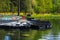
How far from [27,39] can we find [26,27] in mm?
7458

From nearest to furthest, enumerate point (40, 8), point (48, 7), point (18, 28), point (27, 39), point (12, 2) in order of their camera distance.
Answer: point (27, 39) < point (18, 28) < point (12, 2) < point (40, 8) < point (48, 7)

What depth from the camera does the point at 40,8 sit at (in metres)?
52.2

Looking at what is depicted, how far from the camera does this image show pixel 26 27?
2427cm

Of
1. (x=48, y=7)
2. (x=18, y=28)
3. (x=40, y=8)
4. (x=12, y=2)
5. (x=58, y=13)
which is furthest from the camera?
(x=58, y=13)

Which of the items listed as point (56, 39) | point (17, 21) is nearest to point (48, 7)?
point (17, 21)

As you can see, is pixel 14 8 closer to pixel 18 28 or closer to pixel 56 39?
pixel 18 28

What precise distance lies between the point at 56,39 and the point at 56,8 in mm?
46308

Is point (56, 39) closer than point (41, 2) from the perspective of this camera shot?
Yes

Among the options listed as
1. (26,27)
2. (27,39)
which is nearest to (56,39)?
(27,39)

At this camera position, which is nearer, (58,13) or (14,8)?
(14,8)

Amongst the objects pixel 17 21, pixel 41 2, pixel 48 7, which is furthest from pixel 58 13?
pixel 17 21

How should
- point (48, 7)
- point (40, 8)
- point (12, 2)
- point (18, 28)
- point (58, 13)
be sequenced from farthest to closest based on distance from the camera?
point (58, 13) → point (48, 7) → point (40, 8) → point (12, 2) → point (18, 28)

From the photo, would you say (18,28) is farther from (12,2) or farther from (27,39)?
(12,2)

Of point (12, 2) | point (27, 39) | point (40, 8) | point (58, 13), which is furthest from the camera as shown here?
point (58, 13)
